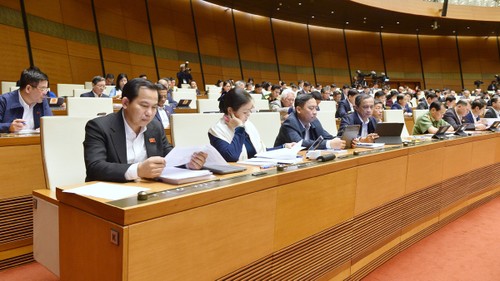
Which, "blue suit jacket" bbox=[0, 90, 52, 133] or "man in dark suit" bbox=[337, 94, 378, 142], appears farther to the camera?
"man in dark suit" bbox=[337, 94, 378, 142]

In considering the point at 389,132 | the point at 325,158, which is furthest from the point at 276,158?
the point at 389,132

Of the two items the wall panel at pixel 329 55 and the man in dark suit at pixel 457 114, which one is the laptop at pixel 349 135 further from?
the wall panel at pixel 329 55

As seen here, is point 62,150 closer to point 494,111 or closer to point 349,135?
point 349,135

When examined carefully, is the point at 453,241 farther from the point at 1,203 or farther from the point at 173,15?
the point at 173,15

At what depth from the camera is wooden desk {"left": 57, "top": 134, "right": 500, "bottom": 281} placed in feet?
3.43

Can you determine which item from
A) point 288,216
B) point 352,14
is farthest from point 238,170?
point 352,14

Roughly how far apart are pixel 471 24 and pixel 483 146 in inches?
496

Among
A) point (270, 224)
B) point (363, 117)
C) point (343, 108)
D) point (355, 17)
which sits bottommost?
point (270, 224)

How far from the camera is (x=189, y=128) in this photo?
8.23 ft

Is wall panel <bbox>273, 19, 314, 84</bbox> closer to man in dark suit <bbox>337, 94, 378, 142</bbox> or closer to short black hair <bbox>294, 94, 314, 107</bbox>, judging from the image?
man in dark suit <bbox>337, 94, 378, 142</bbox>

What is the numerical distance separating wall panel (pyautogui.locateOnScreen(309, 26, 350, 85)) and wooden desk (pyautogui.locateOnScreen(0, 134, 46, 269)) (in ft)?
43.7

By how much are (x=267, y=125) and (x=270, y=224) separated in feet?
5.80

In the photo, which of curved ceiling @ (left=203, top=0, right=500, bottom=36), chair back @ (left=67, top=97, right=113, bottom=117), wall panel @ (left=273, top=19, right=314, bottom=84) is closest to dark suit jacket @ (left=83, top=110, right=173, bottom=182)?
chair back @ (left=67, top=97, right=113, bottom=117)

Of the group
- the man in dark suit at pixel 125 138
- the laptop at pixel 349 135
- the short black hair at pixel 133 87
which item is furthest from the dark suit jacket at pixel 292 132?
the short black hair at pixel 133 87
